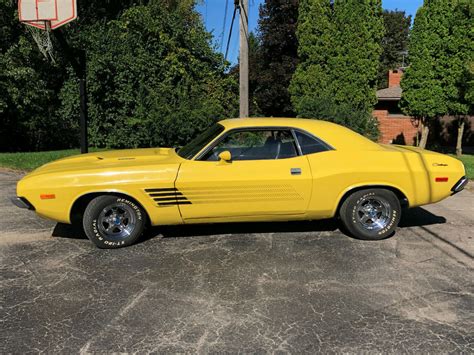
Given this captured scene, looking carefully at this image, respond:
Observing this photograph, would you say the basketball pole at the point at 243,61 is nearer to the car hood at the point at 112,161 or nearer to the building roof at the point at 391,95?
the car hood at the point at 112,161

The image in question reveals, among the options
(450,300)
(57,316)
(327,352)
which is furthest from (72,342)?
(450,300)

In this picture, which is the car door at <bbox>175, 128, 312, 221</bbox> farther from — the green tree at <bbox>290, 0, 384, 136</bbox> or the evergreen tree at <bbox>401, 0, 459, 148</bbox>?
the evergreen tree at <bbox>401, 0, 459, 148</bbox>

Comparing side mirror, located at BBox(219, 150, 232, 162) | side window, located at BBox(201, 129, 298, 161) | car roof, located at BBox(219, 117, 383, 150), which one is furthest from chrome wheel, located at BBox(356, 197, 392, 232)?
side mirror, located at BBox(219, 150, 232, 162)

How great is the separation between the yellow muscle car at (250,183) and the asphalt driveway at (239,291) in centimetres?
36

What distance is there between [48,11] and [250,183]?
6.63 meters

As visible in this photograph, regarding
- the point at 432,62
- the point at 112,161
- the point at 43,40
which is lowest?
the point at 112,161

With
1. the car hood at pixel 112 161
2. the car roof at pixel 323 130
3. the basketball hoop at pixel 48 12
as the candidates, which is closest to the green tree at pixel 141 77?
the basketball hoop at pixel 48 12

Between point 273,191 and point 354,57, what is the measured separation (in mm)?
13300

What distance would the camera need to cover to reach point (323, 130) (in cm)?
527

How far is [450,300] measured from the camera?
3.69 m

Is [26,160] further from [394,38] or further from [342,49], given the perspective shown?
[394,38]

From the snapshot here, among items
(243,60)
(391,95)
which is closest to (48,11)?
(243,60)

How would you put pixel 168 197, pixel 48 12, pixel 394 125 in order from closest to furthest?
pixel 168 197
pixel 48 12
pixel 394 125

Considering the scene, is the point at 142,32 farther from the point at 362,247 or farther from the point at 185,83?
the point at 362,247
